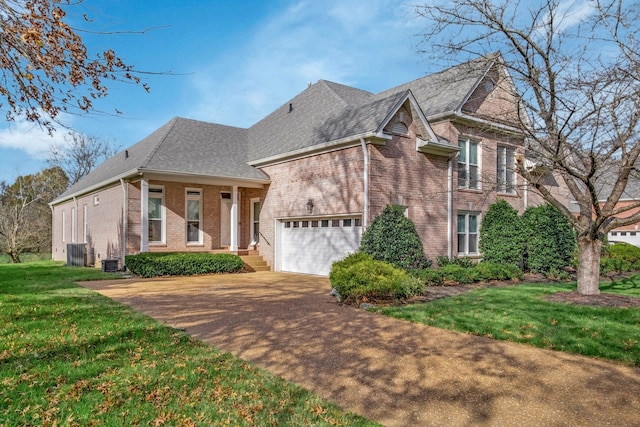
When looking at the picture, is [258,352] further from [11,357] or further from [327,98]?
[327,98]

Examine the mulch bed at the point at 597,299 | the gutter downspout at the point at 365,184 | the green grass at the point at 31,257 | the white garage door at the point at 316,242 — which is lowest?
the green grass at the point at 31,257

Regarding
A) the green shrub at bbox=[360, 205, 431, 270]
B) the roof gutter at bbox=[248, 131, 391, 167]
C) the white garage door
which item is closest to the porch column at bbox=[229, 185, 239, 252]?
the roof gutter at bbox=[248, 131, 391, 167]

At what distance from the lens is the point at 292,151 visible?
16.1m

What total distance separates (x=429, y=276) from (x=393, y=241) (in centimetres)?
145

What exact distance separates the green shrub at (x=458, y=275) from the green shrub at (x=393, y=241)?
0.84 meters

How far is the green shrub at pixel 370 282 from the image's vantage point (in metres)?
9.29

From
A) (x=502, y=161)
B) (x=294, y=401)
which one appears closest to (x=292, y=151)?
(x=502, y=161)

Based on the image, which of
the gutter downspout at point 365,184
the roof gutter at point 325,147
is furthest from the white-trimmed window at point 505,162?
the gutter downspout at point 365,184

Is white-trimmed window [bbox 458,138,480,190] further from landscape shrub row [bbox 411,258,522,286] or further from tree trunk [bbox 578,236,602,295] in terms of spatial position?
tree trunk [bbox 578,236,602,295]

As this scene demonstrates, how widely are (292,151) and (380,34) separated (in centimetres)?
576

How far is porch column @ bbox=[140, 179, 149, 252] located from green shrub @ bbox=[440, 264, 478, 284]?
10297 millimetres

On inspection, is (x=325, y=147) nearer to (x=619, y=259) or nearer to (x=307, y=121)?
(x=307, y=121)

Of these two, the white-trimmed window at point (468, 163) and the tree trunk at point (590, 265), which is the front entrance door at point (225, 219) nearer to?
the white-trimmed window at point (468, 163)

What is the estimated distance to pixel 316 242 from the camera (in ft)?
50.9
